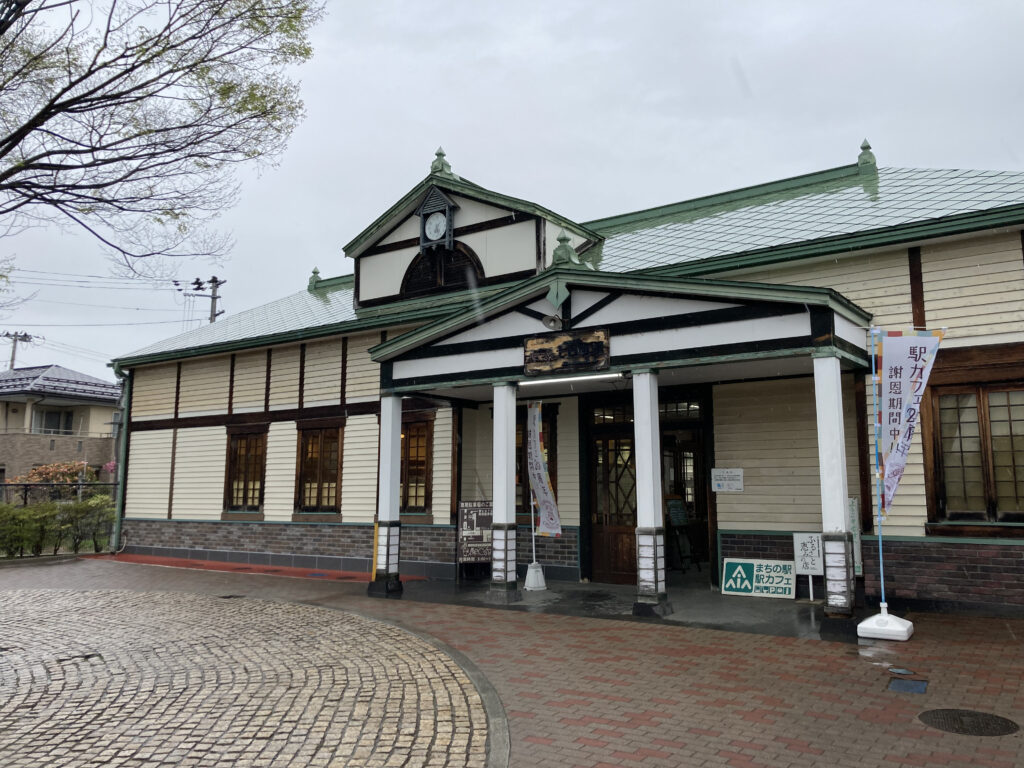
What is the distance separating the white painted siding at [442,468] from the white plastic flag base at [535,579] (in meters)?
2.84

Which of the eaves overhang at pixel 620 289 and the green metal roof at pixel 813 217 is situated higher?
the green metal roof at pixel 813 217

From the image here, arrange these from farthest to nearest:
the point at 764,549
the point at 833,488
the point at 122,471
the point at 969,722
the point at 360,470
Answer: the point at 122,471, the point at 360,470, the point at 764,549, the point at 833,488, the point at 969,722

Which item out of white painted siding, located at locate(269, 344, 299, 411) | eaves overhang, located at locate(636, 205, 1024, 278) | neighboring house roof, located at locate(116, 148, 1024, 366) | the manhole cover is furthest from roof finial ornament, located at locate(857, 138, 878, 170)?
white painted siding, located at locate(269, 344, 299, 411)

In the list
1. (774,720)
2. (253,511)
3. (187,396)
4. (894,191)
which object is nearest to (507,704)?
(774,720)

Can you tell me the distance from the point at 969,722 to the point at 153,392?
19.0m

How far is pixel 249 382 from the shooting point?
17.2 metres

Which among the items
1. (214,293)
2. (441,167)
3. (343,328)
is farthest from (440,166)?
(214,293)

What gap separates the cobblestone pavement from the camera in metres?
5.04

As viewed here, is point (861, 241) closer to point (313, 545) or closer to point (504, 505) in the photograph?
point (504, 505)

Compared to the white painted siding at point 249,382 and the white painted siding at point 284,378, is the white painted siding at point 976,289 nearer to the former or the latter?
the white painted siding at point 284,378

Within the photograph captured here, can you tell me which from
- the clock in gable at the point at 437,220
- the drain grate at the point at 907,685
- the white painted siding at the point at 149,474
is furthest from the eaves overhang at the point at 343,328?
the drain grate at the point at 907,685

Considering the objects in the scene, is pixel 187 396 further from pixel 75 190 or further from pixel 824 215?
pixel 824 215

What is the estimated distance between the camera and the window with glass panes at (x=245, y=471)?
1672 centimetres

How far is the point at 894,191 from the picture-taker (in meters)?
11.4
